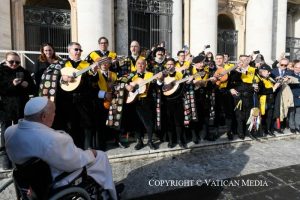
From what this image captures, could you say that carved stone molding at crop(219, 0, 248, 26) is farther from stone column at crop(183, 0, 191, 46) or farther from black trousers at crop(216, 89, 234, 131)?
black trousers at crop(216, 89, 234, 131)

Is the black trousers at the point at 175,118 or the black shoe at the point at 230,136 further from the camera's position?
the black shoe at the point at 230,136

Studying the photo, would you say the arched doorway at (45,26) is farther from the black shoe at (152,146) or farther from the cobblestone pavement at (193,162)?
the cobblestone pavement at (193,162)

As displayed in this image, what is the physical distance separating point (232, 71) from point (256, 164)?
6.66ft

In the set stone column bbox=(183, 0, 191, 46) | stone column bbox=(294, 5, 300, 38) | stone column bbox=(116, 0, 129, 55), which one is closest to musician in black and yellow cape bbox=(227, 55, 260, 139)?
stone column bbox=(116, 0, 129, 55)

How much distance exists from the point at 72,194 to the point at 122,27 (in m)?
8.18

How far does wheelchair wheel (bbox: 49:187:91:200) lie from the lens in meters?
2.44

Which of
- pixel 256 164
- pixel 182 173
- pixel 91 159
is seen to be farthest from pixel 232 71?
pixel 91 159

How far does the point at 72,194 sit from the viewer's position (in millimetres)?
2525

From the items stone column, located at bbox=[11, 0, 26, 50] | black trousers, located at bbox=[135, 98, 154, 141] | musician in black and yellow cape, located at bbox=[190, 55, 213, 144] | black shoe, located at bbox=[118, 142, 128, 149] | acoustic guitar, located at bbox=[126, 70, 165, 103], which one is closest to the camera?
acoustic guitar, located at bbox=[126, 70, 165, 103]

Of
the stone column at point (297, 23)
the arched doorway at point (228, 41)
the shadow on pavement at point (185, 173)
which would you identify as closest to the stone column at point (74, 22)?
the shadow on pavement at point (185, 173)

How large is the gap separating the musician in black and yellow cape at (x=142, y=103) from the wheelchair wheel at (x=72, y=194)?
8.46 ft

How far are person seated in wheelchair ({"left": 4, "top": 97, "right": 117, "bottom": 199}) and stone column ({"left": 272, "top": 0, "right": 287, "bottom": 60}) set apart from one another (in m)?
13.3

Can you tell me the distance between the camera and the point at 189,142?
232 inches

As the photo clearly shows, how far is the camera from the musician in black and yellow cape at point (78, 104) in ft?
14.9
